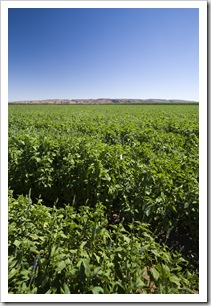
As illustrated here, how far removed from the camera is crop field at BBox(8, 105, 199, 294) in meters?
1.58

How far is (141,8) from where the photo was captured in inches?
79.0

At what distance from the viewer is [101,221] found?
2.39 m

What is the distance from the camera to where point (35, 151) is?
3979mm

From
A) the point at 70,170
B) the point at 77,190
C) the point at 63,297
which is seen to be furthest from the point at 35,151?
the point at 63,297

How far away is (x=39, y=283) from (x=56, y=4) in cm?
233

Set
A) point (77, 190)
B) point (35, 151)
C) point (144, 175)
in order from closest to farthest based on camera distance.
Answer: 1. point (144, 175)
2. point (77, 190)
3. point (35, 151)

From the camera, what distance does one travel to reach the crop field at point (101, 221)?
1577mm

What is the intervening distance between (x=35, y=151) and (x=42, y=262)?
2643mm
